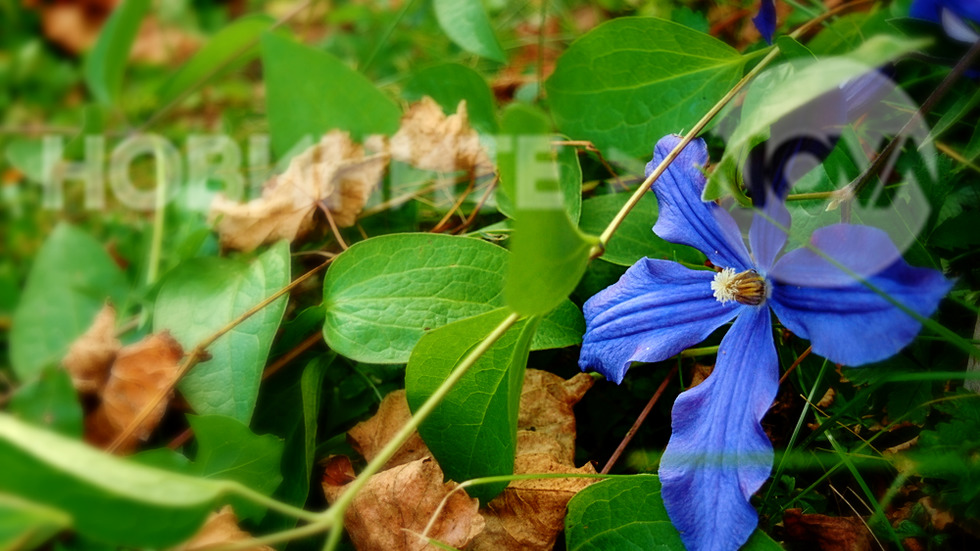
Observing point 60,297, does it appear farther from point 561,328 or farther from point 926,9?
point 926,9

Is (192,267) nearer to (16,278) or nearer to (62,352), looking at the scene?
(62,352)

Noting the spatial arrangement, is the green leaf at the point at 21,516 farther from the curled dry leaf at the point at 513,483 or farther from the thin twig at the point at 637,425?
the thin twig at the point at 637,425

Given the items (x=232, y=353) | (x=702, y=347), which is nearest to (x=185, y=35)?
(x=232, y=353)

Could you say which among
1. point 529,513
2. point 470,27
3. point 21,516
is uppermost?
point 470,27

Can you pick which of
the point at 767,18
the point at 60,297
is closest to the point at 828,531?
the point at 767,18

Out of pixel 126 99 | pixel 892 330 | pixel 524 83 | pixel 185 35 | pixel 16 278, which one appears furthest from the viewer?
pixel 185 35

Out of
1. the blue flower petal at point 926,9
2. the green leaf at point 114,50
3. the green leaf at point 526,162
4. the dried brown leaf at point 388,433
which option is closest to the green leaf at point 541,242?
the green leaf at point 526,162
